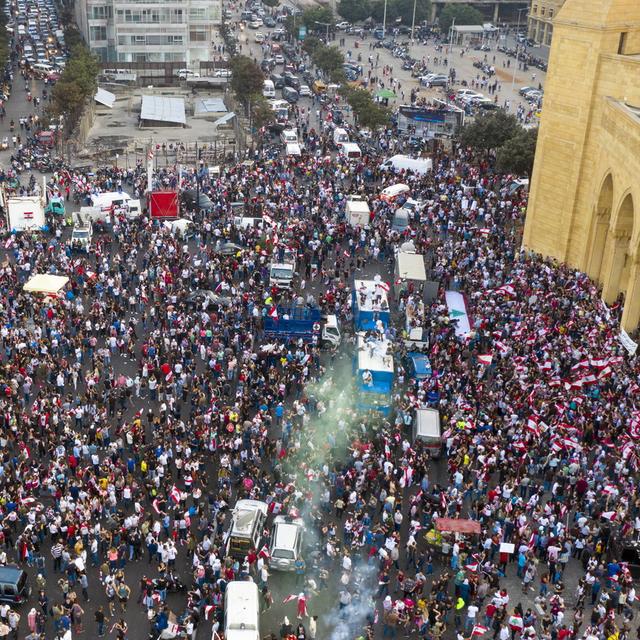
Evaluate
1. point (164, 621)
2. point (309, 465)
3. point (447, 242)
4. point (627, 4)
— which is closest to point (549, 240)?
point (447, 242)

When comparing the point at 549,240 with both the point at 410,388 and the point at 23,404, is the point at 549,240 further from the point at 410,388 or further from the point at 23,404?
the point at 23,404

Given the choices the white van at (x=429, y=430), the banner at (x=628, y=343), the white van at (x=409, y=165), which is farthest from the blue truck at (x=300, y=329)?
the white van at (x=409, y=165)

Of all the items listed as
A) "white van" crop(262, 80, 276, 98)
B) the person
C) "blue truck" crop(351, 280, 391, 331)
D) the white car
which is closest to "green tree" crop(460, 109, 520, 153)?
"white van" crop(262, 80, 276, 98)

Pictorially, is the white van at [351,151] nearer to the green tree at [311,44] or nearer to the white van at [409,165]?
the white van at [409,165]

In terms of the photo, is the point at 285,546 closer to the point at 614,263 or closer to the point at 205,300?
the point at 205,300

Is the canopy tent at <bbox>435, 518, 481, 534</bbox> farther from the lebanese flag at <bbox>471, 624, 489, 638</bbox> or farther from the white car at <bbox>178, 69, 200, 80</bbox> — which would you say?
the white car at <bbox>178, 69, 200, 80</bbox>
